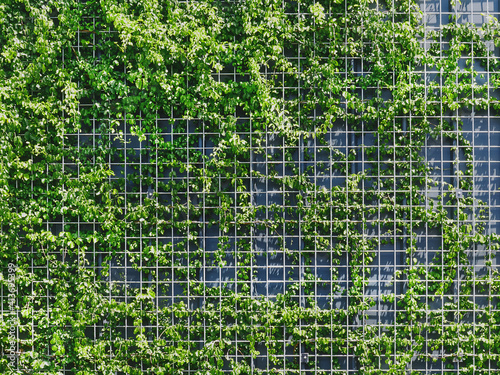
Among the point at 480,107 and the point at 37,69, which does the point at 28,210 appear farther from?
the point at 480,107

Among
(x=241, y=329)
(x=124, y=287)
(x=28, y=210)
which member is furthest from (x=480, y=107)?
(x=28, y=210)

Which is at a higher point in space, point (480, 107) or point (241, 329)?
point (480, 107)

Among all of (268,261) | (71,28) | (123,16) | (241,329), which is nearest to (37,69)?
(71,28)

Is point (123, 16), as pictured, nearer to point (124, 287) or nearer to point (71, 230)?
point (71, 230)

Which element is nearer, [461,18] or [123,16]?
[123,16]

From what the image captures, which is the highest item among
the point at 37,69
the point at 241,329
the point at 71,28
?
the point at 71,28

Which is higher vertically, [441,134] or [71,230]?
[441,134]
